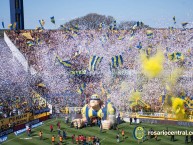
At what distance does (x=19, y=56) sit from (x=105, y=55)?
12.7 meters

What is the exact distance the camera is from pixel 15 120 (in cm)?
2908

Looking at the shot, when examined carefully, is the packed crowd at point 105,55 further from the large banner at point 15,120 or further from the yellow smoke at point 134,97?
the large banner at point 15,120

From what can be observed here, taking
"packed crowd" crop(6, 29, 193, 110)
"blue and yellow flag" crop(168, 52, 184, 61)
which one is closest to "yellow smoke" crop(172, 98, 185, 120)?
"packed crowd" crop(6, 29, 193, 110)

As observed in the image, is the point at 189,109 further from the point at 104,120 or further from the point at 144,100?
the point at 104,120

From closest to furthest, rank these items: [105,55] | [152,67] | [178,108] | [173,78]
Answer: [178,108] < [173,78] < [152,67] < [105,55]

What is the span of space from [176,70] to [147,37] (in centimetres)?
874

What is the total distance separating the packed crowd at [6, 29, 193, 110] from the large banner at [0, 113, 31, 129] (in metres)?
6.97

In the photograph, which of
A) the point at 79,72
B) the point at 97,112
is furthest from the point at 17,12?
the point at 97,112

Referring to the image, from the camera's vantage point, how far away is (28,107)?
34.8m

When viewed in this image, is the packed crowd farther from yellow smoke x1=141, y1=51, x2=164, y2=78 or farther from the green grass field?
the green grass field

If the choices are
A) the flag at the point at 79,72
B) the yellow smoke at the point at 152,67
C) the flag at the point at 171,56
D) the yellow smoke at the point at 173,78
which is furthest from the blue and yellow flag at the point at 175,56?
the flag at the point at 79,72

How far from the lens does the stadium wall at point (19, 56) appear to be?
4338cm

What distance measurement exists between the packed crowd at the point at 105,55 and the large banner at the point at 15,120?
6973 mm

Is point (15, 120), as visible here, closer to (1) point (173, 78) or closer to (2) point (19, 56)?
(2) point (19, 56)
